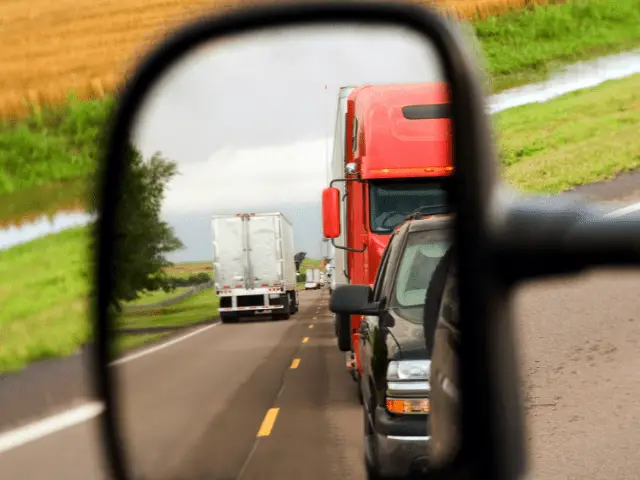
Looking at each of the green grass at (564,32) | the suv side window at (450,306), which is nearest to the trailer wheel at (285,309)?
the green grass at (564,32)

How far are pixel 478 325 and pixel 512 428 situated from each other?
17cm

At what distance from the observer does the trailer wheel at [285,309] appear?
21241 millimetres

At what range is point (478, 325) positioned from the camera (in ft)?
4.43

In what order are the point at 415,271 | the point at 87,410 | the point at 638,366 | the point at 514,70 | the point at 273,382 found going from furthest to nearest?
the point at 514,70 < the point at 273,382 < the point at 87,410 < the point at 638,366 < the point at 415,271

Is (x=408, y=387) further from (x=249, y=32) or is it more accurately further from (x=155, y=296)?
(x=249, y=32)

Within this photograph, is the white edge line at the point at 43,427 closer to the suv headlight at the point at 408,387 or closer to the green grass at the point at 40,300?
the green grass at the point at 40,300

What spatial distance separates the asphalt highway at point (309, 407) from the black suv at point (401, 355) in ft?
0.67

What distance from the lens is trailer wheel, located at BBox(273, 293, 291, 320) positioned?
69.7ft

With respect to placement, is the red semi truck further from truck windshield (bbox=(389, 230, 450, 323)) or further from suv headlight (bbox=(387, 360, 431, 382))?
suv headlight (bbox=(387, 360, 431, 382))

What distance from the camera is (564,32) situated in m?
37.7

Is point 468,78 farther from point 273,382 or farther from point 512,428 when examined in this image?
point 273,382

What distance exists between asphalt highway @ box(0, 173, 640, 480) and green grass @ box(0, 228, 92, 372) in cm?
322

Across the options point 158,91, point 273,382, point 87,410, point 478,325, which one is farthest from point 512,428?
point 273,382

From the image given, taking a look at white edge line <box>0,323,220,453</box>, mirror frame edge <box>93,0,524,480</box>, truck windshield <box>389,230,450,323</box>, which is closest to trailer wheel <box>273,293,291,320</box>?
white edge line <box>0,323,220,453</box>
